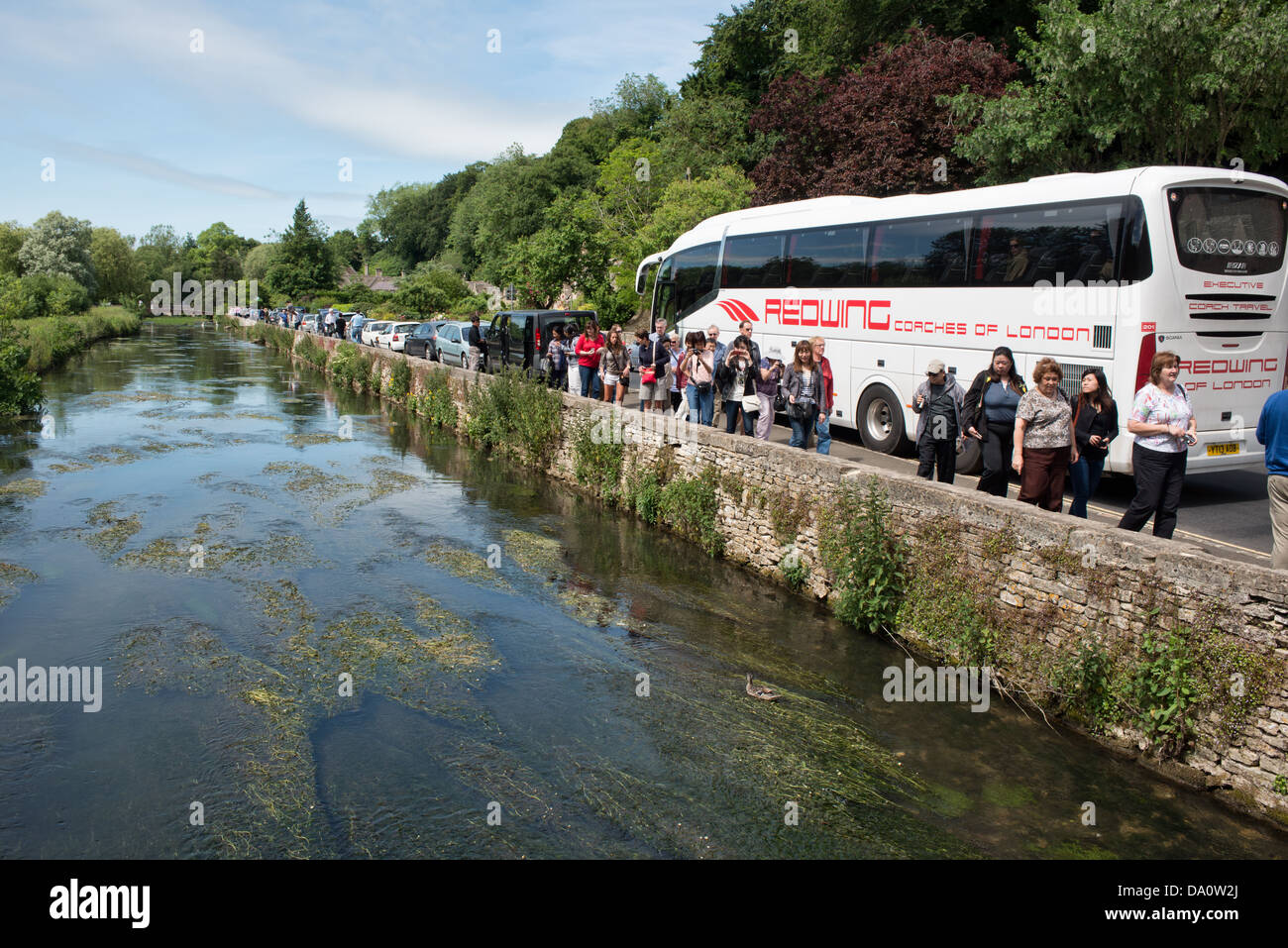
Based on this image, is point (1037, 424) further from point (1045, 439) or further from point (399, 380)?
point (399, 380)

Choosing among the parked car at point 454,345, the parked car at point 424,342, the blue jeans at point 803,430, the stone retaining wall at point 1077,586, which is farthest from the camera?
the parked car at point 424,342

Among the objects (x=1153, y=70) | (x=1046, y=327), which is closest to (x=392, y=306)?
(x=1153, y=70)

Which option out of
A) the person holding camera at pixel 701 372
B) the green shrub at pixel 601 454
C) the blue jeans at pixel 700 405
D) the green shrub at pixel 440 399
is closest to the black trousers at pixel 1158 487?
the person holding camera at pixel 701 372

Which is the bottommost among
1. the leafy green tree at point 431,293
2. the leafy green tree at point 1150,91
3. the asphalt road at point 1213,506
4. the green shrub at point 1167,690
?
the green shrub at point 1167,690

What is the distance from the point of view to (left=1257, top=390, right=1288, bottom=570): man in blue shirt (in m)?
6.45

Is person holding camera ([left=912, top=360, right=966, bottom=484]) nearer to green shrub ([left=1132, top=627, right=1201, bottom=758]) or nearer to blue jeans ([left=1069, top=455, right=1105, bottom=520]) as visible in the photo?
blue jeans ([left=1069, top=455, right=1105, bottom=520])

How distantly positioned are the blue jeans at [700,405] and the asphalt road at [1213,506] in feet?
6.79

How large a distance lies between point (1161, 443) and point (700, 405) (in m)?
7.06

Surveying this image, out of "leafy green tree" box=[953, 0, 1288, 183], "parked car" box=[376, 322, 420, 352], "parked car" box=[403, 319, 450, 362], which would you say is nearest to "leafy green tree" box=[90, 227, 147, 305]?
"parked car" box=[376, 322, 420, 352]

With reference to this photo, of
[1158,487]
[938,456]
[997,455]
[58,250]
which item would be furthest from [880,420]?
[58,250]

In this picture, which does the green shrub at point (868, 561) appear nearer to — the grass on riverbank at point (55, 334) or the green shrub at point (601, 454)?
the green shrub at point (601, 454)

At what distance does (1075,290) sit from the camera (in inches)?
401

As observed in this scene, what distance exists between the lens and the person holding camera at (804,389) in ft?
35.2

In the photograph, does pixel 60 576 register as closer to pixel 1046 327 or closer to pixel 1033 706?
pixel 1033 706
